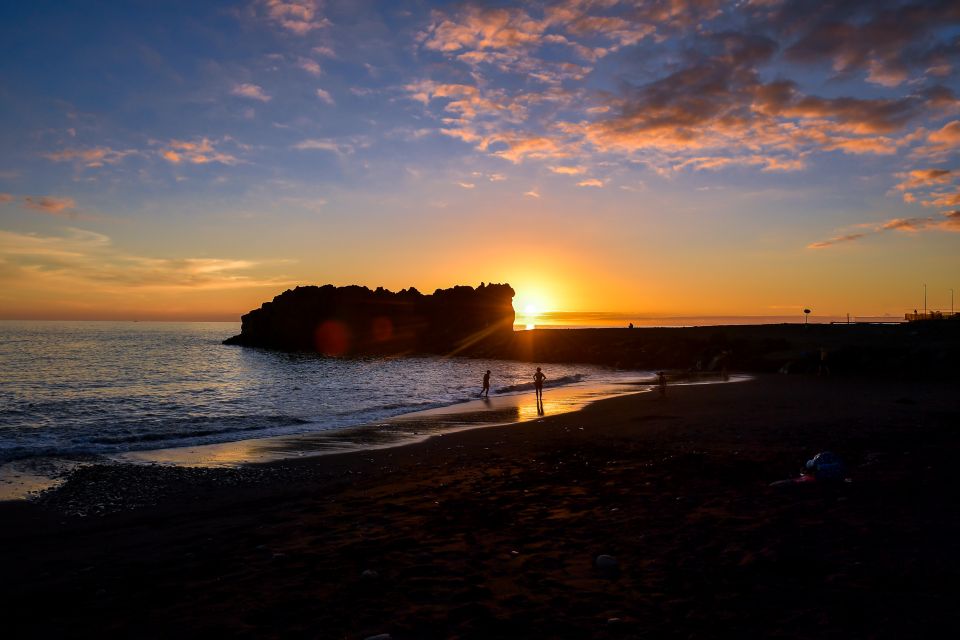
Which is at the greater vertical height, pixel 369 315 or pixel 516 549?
pixel 369 315

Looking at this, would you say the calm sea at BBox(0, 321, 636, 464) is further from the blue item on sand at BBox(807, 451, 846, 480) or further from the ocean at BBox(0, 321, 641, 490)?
the blue item on sand at BBox(807, 451, 846, 480)

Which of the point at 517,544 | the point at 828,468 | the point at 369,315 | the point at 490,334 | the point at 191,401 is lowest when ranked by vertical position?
the point at 191,401

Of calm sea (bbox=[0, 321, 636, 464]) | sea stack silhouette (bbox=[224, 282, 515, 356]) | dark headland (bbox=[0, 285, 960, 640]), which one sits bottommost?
calm sea (bbox=[0, 321, 636, 464])

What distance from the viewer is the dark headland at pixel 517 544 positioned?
591cm

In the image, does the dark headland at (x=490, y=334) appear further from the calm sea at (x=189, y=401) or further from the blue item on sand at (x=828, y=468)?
the blue item on sand at (x=828, y=468)

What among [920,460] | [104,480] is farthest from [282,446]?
[920,460]

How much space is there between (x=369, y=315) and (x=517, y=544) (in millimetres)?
131582

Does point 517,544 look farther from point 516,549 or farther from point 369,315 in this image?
point 369,315

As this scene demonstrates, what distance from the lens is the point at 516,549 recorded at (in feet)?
26.6

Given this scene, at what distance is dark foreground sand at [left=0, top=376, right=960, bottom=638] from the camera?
5891 millimetres

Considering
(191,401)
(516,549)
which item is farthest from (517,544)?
(191,401)

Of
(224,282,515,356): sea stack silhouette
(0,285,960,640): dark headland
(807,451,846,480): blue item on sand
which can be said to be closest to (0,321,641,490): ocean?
(0,285,960,640): dark headland

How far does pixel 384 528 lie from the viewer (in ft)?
31.2

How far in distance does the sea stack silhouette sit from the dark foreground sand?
374 feet
